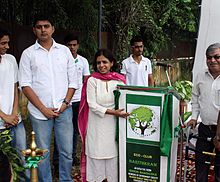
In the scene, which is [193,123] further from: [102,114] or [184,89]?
[184,89]

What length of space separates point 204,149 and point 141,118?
64cm

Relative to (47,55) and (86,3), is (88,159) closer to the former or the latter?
(47,55)

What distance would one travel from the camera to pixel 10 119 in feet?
11.1

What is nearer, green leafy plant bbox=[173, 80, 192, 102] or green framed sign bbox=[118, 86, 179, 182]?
green framed sign bbox=[118, 86, 179, 182]

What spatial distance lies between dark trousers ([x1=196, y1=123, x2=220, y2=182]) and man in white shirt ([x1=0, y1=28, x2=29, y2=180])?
1606mm

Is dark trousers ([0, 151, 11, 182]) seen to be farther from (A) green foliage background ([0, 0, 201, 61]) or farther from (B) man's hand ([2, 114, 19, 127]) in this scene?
(A) green foliage background ([0, 0, 201, 61])

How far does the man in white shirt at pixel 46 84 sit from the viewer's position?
3.51 meters

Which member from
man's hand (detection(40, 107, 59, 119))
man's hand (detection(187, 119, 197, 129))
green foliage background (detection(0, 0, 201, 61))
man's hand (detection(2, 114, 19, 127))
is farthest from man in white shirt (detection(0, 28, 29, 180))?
green foliage background (detection(0, 0, 201, 61))

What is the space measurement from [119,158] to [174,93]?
83 cm

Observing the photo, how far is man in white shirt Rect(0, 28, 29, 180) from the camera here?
3387mm

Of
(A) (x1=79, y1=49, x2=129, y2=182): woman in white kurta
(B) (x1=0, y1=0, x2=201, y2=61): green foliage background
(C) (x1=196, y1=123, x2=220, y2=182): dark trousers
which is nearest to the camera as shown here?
(C) (x1=196, y1=123, x2=220, y2=182): dark trousers

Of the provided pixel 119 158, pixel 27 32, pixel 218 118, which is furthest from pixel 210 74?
pixel 27 32

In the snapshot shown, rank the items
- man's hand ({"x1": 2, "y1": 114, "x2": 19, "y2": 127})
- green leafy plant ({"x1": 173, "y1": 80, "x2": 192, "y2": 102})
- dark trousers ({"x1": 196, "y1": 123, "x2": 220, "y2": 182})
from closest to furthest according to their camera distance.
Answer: man's hand ({"x1": 2, "y1": 114, "x2": 19, "y2": 127}) → dark trousers ({"x1": 196, "y1": 123, "x2": 220, "y2": 182}) → green leafy plant ({"x1": 173, "y1": 80, "x2": 192, "y2": 102})

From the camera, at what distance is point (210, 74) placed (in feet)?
11.5
